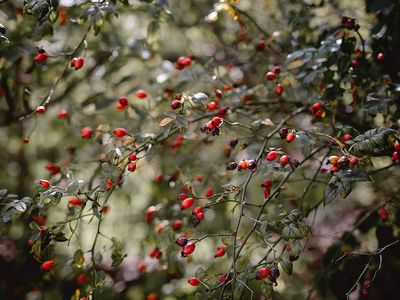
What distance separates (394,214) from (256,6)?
1.90m

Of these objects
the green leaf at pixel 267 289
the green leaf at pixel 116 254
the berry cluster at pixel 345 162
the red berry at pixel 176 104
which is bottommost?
the green leaf at pixel 116 254

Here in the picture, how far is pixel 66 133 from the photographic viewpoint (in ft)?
9.20

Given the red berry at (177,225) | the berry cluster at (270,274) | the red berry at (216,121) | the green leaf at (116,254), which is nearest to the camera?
the berry cluster at (270,274)

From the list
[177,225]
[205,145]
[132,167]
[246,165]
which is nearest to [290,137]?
[246,165]

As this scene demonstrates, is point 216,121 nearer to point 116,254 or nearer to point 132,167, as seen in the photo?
point 132,167

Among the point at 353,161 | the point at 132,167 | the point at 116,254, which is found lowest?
the point at 116,254

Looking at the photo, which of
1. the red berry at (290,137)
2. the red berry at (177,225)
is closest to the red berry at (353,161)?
the red berry at (290,137)

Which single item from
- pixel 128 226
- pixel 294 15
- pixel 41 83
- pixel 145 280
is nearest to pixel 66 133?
pixel 41 83

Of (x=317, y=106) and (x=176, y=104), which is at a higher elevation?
(x=176, y=104)

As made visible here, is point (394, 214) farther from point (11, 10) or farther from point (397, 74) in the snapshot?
point (11, 10)

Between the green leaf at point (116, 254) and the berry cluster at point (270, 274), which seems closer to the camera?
the berry cluster at point (270, 274)

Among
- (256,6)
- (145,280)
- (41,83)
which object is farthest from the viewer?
(256,6)

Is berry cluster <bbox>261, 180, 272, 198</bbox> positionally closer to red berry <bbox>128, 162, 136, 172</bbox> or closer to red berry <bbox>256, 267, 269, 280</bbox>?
red berry <bbox>256, 267, 269, 280</bbox>

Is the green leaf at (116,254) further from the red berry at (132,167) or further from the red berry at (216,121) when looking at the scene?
the red berry at (216,121)
